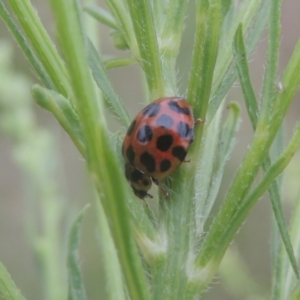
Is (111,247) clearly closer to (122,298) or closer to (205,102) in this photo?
(122,298)

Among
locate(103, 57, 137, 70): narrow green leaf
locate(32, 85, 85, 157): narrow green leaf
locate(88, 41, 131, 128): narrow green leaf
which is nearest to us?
locate(32, 85, 85, 157): narrow green leaf

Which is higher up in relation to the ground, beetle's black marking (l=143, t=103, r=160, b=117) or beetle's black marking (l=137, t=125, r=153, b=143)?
beetle's black marking (l=143, t=103, r=160, b=117)

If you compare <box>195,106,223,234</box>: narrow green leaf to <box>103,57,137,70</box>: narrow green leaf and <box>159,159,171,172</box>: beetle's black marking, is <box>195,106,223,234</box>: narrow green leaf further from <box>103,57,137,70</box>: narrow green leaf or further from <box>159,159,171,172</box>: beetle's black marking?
<box>103,57,137,70</box>: narrow green leaf

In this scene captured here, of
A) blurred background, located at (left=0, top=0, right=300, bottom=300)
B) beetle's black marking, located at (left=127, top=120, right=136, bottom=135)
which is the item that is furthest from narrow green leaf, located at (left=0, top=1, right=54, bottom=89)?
blurred background, located at (left=0, top=0, right=300, bottom=300)

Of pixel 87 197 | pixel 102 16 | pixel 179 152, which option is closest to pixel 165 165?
pixel 179 152

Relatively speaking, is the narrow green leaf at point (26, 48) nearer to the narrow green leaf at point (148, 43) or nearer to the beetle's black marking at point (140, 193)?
the narrow green leaf at point (148, 43)

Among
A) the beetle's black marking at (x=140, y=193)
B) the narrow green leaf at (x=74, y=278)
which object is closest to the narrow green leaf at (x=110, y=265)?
the beetle's black marking at (x=140, y=193)

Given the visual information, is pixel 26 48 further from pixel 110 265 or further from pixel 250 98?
pixel 110 265
